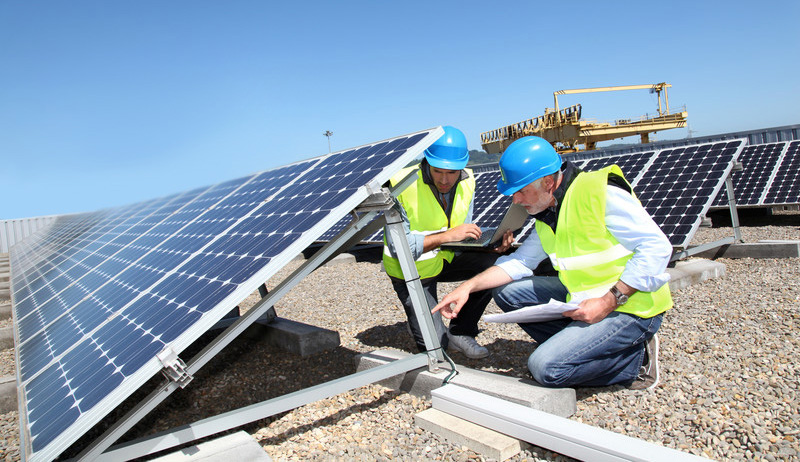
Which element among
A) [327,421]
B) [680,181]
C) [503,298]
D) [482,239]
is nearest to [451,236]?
[482,239]

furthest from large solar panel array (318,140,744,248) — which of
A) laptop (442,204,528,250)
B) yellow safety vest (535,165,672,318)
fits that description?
yellow safety vest (535,165,672,318)

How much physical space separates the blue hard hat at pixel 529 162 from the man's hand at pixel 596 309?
0.87 metres

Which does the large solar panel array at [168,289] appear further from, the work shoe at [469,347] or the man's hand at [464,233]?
the work shoe at [469,347]

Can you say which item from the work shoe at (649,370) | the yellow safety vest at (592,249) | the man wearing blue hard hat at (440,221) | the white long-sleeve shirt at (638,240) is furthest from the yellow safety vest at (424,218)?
the work shoe at (649,370)

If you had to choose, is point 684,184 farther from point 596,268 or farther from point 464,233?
point 596,268

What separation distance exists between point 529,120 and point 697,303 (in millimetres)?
31872

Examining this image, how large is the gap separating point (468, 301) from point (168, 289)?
247cm

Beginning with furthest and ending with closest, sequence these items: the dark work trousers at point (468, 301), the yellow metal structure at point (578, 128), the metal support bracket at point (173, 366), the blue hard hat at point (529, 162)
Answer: the yellow metal structure at point (578, 128) → the dark work trousers at point (468, 301) → the blue hard hat at point (529, 162) → the metal support bracket at point (173, 366)

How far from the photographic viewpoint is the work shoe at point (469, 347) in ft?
15.9

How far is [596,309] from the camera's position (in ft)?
11.2

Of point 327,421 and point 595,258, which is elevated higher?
point 595,258

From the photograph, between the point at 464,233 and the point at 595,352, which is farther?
the point at 464,233

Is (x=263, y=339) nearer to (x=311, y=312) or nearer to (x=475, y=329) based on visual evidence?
(x=311, y=312)

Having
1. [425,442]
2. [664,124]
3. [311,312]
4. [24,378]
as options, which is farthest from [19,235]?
[664,124]
